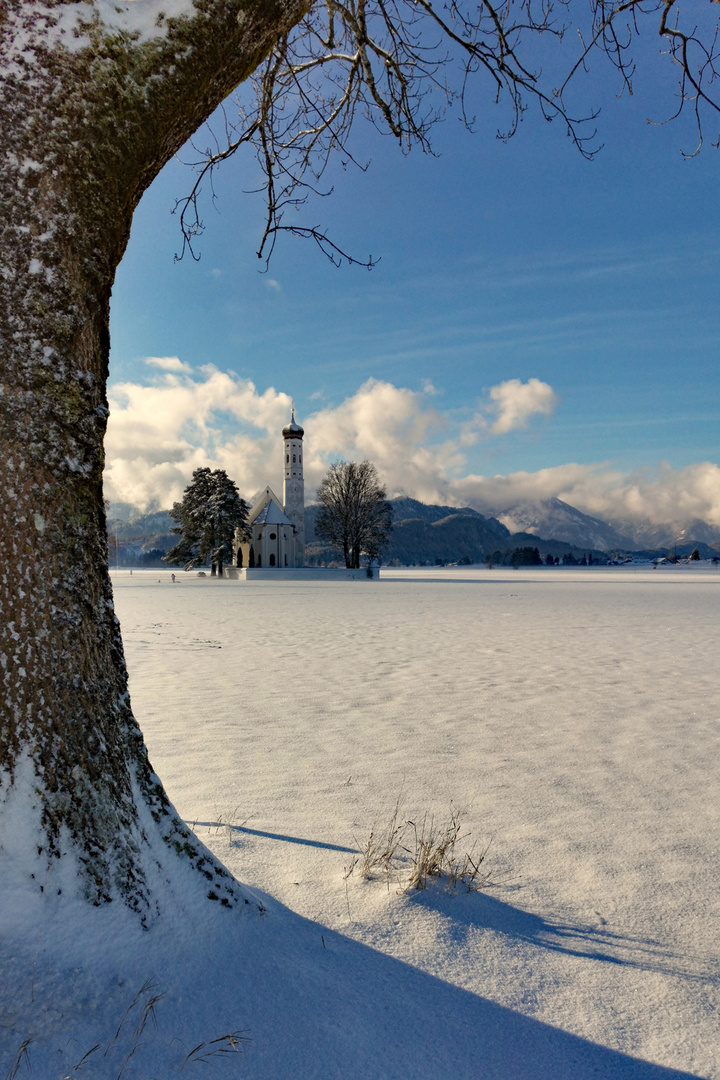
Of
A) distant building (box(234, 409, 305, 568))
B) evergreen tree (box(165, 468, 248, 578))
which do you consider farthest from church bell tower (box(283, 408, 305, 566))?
evergreen tree (box(165, 468, 248, 578))

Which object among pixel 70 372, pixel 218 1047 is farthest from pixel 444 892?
pixel 70 372

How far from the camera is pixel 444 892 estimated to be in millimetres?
2836

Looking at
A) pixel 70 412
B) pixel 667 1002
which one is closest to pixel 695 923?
pixel 667 1002

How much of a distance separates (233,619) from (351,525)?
4031cm

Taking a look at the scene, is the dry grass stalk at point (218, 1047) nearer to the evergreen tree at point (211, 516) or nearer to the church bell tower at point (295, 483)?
the evergreen tree at point (211, 516)

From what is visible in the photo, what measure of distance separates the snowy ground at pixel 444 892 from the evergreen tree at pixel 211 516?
140 ft

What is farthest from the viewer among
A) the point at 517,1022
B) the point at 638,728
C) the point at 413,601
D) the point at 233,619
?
the point at 413,601

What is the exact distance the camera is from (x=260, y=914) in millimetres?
2424

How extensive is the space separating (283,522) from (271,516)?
4.68 ft

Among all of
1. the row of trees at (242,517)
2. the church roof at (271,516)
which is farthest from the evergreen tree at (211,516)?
the church roof at (271,516)

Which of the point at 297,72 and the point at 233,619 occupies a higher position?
the point at 297,72

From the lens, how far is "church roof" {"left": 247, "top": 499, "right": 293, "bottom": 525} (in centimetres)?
6406

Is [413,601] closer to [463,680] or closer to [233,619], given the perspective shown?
[233,619]

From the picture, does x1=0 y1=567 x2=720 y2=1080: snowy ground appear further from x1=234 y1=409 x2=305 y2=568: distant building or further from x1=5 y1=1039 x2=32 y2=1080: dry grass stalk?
x1=234 y1=409 x2=305 y2=568: distant building
